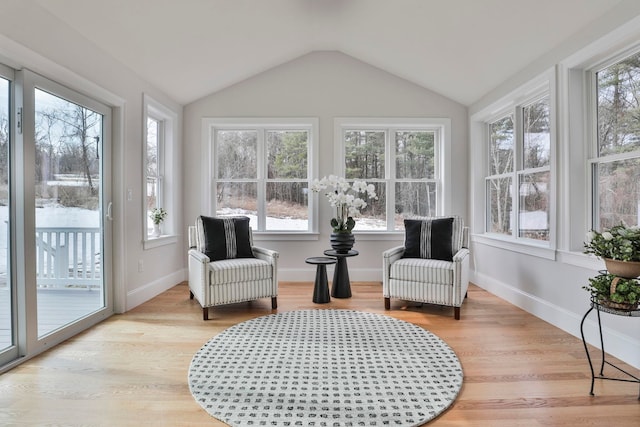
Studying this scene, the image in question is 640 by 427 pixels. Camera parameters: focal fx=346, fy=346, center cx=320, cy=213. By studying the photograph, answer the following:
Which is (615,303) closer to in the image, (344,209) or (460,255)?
(460,255)

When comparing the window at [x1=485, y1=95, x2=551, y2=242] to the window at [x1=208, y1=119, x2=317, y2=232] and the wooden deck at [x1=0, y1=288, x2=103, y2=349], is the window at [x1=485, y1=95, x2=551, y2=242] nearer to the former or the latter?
the window at [x1=208, y1=119, x2=317, y2=232]

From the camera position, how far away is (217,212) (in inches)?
180

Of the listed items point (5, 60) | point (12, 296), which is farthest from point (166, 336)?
point (5, 60)

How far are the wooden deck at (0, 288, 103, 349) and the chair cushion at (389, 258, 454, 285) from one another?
103 inches

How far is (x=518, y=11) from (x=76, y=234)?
12.4ft

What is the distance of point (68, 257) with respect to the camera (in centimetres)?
264

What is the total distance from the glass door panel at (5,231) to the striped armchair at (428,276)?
2813 mm

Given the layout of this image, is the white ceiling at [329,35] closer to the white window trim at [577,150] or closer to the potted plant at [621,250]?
the white window trim at [577,150]

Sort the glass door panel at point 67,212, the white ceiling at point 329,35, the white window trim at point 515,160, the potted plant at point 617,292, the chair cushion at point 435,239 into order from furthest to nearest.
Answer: the chair cushion at point 435,239
the white window trim at point 515,160
the white ceiling at point 329,35
the glass door panel at point 67,212
the potted plant at point 617,292

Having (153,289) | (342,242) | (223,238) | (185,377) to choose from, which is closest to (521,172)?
(342,242)

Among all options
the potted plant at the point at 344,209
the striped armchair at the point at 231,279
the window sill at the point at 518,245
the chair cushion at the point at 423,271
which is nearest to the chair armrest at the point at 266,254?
the striped armchair at the point at 231,279

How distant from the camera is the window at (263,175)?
4.53 metres

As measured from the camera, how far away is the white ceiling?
8.43ft

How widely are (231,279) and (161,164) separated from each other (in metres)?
1.94
